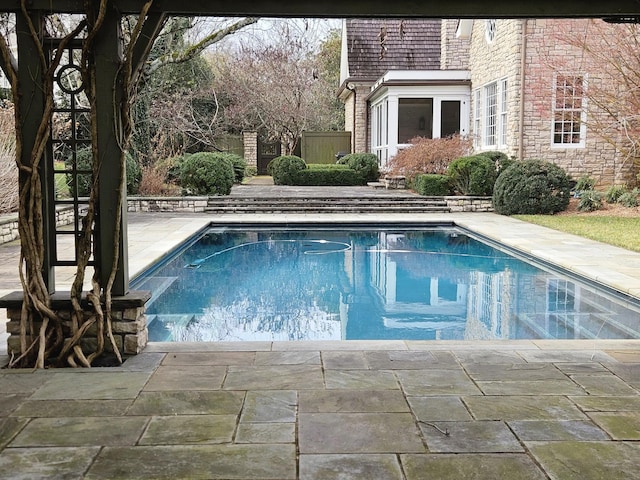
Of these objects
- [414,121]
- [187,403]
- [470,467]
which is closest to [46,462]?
[187,403]

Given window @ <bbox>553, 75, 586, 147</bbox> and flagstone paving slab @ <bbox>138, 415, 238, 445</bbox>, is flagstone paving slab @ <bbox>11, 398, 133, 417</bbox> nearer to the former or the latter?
flagstone paving slab @ <bbox>138, 415, 238, 445</bbox>

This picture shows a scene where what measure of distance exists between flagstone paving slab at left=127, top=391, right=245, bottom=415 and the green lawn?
7293mm

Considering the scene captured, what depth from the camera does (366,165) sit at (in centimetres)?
2097

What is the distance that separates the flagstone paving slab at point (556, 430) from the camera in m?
3.05

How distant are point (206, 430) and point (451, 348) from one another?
2040mm

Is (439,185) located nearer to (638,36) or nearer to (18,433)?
(638,36)

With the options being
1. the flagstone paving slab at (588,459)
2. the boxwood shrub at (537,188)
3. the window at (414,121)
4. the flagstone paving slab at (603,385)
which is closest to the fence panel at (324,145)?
the window at (414,121)

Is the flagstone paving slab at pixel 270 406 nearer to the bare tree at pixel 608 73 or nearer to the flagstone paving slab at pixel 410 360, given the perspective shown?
the flagstone paving slab at pixel 410 360

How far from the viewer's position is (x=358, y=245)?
11445mm

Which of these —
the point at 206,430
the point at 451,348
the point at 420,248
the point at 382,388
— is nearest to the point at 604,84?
the point at 420,248

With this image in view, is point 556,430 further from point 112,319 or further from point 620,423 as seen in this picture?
point 112,319

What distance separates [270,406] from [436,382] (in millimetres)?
1001

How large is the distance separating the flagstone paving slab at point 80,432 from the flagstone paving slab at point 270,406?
518mm

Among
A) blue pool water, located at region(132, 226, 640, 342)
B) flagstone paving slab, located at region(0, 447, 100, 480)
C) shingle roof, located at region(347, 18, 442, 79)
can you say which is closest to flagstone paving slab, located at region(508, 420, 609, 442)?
flagstone paving slab, located at region(0, 447, 100, 480)
